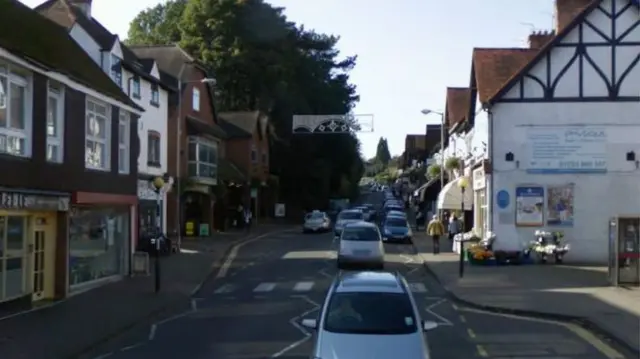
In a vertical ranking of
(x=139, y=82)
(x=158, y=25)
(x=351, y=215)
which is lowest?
(x=351, y=215)

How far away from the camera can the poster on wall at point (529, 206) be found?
113 feet

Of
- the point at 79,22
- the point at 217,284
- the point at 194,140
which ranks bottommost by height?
the point at 217,284

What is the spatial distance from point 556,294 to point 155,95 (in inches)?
919

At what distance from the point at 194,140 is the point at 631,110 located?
78.8 ft

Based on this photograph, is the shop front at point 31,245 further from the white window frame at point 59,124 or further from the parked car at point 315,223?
the parked car at point 315,223

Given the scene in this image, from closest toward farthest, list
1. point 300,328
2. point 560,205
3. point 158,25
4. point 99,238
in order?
point 300,328, point 99,238, point 560,205, point 158,25

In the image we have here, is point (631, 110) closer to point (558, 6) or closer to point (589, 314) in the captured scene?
point (558, 6)

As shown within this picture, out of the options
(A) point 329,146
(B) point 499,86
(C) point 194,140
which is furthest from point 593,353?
(A) point 329,146

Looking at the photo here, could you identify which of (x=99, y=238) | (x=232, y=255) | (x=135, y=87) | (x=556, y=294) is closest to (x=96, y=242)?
(x=99, y=238)

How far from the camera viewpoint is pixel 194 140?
4931cm

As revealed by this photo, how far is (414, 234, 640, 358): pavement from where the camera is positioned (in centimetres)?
1777

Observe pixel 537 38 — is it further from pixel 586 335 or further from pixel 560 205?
pixel 586 335

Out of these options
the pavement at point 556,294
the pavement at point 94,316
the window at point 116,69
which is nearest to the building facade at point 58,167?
the pavement at point 94,316

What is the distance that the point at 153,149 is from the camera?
41.7 meters
